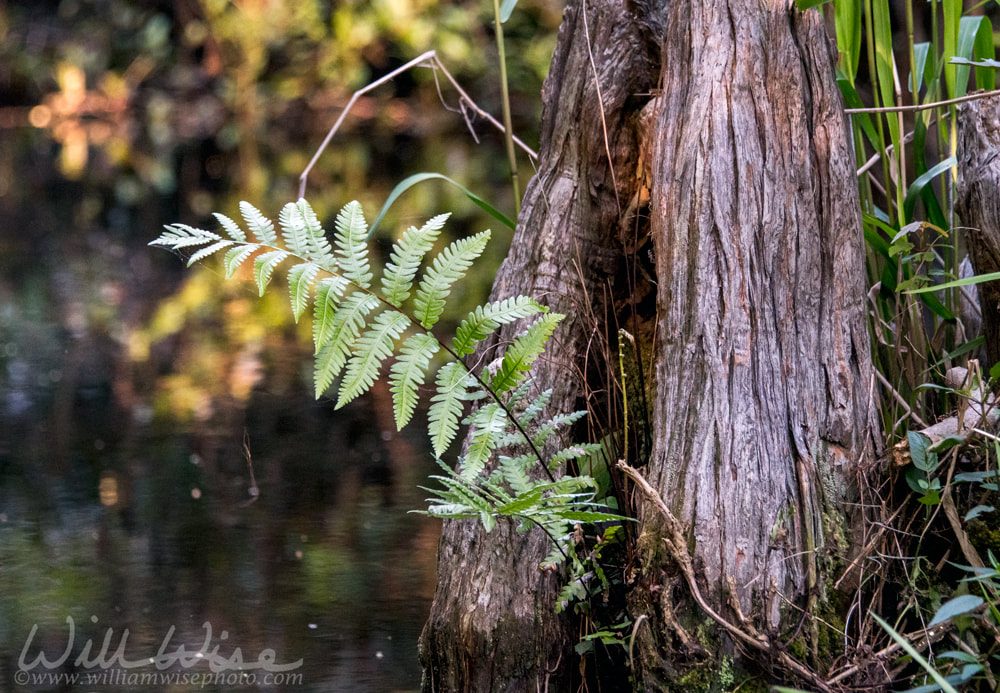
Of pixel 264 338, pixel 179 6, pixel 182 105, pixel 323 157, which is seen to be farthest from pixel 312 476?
pixel 179 6

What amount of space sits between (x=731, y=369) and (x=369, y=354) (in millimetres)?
514

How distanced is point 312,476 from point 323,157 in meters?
5.62

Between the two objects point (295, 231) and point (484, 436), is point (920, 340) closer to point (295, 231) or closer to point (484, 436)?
point (484, 436)

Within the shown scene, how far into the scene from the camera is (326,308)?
1.25 metres

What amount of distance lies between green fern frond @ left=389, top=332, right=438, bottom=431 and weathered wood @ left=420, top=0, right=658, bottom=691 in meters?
0.41

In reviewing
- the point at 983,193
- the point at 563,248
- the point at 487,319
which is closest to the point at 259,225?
the point at 487,319

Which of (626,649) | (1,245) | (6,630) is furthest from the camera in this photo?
(1,245)

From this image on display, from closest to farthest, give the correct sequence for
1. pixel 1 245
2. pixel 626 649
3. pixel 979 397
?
pixel 626 649 < pixel 979 397 < pixel 1 245

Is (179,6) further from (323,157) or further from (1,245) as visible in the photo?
(1,245)

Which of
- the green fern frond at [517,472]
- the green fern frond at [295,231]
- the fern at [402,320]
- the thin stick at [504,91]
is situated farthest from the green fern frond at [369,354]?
the thin stick at [504,91]

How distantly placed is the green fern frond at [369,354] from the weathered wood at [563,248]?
442mm

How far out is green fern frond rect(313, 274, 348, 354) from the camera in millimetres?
1244

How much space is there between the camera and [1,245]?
528cm

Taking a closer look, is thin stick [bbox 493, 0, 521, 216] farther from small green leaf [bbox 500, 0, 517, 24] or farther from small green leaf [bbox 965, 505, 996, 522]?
small green leaf [bbox 965, 505, 996, 522]
